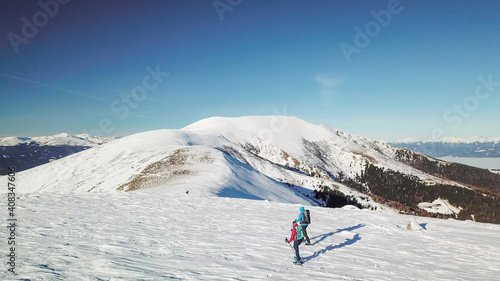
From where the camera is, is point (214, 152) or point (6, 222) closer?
point (6, 222)

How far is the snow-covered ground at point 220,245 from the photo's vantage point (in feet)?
31.5

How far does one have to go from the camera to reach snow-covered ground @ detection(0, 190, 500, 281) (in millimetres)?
9602

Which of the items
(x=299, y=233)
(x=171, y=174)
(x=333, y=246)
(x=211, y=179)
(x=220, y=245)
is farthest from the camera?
(x=171, y=174)

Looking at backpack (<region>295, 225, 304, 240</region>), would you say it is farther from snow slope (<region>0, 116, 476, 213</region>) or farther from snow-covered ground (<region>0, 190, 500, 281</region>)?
snow slope (<region>0, 116, 476, 213</region>)

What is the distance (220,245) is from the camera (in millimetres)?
13508

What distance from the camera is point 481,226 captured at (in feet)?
77.9

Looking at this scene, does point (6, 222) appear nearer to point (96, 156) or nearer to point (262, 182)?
point (262, 182)

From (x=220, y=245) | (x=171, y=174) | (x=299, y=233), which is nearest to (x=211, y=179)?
(x=171, y=174)

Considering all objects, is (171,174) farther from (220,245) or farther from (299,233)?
(299,233)

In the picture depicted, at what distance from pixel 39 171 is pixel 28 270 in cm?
13519

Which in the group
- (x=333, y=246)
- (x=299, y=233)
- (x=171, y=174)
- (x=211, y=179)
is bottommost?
(x=333, y=246)

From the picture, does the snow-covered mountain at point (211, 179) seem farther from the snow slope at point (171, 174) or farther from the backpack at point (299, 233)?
the backpack at point (299, 233)

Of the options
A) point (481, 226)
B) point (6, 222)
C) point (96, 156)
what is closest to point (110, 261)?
point (6, 222)

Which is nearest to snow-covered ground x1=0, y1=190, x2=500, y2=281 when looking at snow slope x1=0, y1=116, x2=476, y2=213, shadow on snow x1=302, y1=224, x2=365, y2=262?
shadow on snow x1=302, y1=224, x2=365, y2=262
